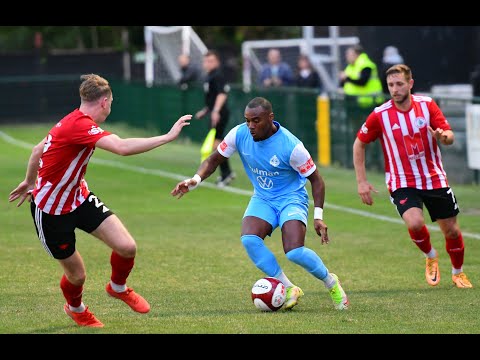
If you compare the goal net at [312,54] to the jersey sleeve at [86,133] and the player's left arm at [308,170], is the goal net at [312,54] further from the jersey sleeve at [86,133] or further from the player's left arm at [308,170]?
the jersey sleeve at [86,133]

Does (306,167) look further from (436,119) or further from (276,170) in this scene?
(436,119)

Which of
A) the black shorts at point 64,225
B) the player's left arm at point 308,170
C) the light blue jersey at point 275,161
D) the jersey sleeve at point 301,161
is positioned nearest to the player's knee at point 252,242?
the light blue jersey at point 275,161

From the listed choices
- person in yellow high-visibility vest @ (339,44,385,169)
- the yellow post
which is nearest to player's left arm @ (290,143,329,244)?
person in yellow high-visibility vest @ (339,44,385,169)

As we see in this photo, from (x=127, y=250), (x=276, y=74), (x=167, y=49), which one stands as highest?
(x=127, y=250)

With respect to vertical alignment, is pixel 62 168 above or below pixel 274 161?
above

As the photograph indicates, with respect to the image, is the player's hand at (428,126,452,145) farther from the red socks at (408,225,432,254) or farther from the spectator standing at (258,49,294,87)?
the spectator standing at (258,49,294,87)

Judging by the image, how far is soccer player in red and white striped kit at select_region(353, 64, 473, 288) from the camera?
34.0ft

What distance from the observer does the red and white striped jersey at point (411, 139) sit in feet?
34.1

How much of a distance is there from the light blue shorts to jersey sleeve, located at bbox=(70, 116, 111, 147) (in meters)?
1.82

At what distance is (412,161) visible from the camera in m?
10.5

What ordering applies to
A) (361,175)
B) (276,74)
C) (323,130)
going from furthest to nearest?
(276,74) < (323,130) < (361,175)

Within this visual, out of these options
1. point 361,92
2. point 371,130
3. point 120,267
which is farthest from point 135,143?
point 361,92

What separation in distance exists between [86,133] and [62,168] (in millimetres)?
Result: 366

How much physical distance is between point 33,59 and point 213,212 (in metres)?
27.6
